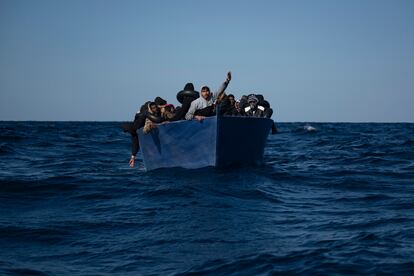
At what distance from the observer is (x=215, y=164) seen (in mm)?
10133

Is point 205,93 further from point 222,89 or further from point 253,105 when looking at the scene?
point 253,105

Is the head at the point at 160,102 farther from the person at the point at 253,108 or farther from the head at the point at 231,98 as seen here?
the person at the point at 253,108

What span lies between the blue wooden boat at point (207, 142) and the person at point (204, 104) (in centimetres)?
31

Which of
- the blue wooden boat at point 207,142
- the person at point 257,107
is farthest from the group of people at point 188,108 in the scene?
the blue wooden boat at point 207,142

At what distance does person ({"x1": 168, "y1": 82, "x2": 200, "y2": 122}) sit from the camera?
34.4 feet

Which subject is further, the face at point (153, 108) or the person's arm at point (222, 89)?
the face at point (153, 108)

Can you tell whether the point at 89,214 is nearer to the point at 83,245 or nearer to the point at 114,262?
the point at 83,245

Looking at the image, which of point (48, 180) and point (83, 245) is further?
point (48, 180)

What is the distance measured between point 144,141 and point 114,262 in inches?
293

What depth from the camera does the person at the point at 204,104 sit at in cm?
1008

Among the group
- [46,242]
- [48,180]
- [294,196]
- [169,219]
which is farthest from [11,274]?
[48,180]

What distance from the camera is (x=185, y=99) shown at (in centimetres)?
1055

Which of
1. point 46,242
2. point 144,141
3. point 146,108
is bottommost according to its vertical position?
point 46,242

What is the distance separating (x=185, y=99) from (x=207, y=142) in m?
1.10
